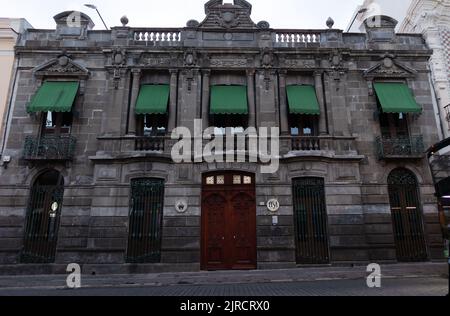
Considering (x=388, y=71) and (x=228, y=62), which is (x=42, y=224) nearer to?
(x=228, y=62)

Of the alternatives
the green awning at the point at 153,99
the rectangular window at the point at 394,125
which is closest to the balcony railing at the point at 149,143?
the green awning at the point at 153,99

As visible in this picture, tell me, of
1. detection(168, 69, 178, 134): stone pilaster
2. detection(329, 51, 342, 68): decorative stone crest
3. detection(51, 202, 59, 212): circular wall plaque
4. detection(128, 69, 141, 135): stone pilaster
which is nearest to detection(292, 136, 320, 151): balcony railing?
detection(329, 51, 342, 68): decorative stone crest

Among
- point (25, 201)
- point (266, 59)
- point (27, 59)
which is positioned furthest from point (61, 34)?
point (266, 59)

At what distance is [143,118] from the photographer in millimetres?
15797

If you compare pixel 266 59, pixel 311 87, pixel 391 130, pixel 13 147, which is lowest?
pixel 13 147

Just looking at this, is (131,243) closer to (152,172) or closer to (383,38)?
(152,172)

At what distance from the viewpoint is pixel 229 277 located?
11805mm

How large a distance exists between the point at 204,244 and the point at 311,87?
874cm

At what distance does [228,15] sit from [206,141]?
652 centimetres

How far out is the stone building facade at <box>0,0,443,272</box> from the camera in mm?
14141

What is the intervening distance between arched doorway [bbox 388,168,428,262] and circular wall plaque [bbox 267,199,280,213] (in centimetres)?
513

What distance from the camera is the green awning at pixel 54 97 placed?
14.9m

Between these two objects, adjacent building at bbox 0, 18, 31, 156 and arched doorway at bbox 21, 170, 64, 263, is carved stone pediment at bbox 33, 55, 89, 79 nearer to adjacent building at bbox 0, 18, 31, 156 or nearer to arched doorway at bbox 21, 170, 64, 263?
adjacent building at bbox 0, 18, 31, 156

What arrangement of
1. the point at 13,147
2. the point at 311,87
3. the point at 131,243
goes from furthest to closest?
the point at 311,87
the point at 13,147
the point at 131,243
